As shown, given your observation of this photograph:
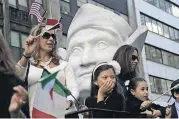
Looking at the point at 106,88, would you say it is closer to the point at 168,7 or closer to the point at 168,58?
the point at 168,58

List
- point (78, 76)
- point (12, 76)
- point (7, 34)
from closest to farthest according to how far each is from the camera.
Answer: point (12, 76) → point (78, 76) → point (7, 34)

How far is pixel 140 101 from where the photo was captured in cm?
323

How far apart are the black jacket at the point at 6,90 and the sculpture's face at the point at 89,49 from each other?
2.16 m

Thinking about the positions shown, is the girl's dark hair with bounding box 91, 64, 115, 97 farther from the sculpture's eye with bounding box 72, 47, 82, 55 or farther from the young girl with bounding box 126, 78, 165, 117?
the sculpture's eye with bounding box 72, 47, 82, 55

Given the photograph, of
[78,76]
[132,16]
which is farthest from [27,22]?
[78,76]

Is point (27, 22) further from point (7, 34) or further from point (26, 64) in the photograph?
point (26, 64)

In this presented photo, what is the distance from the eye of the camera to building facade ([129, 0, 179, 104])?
26481 millimetres

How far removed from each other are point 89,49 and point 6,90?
2478 mm

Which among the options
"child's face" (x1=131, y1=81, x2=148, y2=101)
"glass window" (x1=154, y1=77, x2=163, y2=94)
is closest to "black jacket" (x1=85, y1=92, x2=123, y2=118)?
"child's face" (x1=131, y1=81, x2=148, y2=101)

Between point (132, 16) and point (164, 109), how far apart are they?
24.2 meters

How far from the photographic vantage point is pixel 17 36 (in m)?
18.1

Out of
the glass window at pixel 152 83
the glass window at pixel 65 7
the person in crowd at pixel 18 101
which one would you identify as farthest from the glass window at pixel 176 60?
the person in crowd at pixel 18 101

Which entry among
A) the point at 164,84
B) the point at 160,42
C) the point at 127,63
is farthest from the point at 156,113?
the point at 160,42

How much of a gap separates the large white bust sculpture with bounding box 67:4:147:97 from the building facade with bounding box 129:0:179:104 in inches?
829
